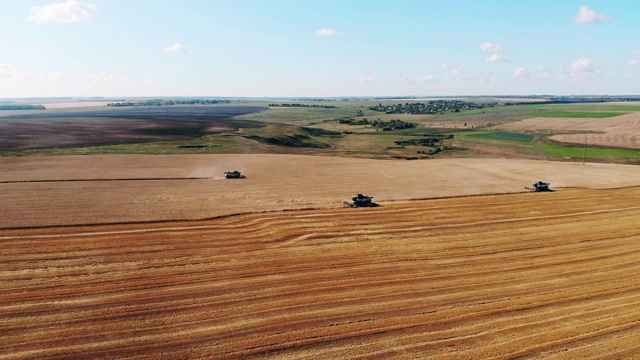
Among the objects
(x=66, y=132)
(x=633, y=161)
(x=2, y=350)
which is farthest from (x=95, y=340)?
(x=66, y=132)

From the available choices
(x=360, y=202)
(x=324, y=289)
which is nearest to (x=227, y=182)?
(x=360, y=202)

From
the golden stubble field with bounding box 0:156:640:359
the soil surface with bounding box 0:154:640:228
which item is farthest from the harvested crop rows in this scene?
the soil surface with bounding box 0:154:640:228

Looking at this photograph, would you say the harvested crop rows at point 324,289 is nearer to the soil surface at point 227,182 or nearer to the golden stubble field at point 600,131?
the soil surface at point 227,182

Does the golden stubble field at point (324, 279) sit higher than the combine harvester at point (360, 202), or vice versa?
the combine harvester at point (360, 202)

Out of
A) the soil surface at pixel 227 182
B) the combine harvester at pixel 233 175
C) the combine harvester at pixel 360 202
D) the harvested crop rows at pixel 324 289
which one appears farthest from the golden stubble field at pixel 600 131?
the combine harvester at pixel 233 175

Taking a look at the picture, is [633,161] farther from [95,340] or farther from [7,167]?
[7,167]

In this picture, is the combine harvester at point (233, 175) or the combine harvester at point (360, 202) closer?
the combine harvester at point (360, 202)
